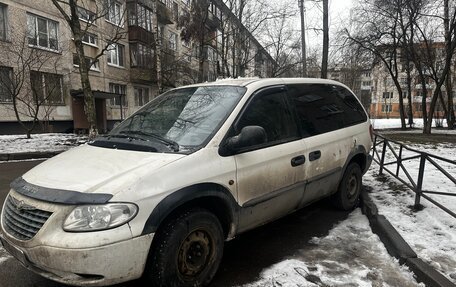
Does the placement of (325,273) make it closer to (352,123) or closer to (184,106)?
(184,106)

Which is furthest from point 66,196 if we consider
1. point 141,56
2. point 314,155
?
point 141,56

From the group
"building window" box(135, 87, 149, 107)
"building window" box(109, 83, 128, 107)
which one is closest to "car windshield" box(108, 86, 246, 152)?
"building window" box(109, 83, 128, 107)

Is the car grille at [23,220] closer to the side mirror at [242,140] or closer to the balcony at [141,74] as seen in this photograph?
the side mirror at [242,140]

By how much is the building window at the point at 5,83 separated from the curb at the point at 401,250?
17.4 m

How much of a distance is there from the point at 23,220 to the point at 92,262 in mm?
696

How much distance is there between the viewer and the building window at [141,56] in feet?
89.4

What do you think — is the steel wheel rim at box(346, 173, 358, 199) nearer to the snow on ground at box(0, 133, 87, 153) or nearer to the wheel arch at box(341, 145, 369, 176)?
the wheel arch at box(341, 145, 369, 176)

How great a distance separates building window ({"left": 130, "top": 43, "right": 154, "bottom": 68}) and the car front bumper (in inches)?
1036

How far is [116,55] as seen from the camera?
2645 centimetres

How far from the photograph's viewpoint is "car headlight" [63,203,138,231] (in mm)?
2432

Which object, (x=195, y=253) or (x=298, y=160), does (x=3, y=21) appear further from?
(x=195, y=253)

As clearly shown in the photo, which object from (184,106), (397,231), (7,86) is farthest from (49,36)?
(397,231)

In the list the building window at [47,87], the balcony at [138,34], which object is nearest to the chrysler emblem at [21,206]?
the building window at [47,87]

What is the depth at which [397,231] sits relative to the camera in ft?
13.4
